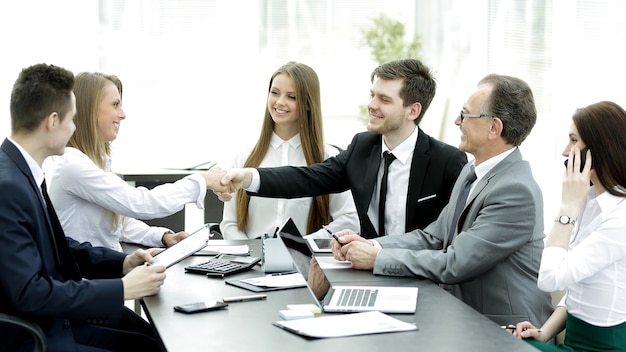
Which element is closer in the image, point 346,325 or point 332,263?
point 346,325

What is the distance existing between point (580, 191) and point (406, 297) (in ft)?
2.25

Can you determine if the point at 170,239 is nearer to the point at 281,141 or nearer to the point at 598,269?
the point at 281,141

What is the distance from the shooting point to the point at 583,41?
19.0ft

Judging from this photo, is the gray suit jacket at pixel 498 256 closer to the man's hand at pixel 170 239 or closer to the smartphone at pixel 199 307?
the smartphone at pixel 199 307

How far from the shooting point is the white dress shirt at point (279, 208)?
4.36m

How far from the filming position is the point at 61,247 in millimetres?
2840

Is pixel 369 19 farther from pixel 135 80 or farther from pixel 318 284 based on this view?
pixel 318 284

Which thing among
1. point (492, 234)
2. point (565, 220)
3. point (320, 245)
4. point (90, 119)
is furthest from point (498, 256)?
point (90, 119)

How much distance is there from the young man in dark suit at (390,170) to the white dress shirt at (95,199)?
467mm

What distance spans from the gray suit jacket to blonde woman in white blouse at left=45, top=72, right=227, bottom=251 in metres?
1.06

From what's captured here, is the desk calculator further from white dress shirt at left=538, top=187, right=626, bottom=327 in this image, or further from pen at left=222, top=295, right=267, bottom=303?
white dress shirt at left=538, top=187, right=626, bottom=327

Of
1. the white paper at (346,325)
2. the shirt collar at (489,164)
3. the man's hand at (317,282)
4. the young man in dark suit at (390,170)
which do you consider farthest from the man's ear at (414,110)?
the white paper at (346,325)

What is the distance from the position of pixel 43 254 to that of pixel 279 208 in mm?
1832

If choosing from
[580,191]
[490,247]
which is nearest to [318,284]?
[490,247]
